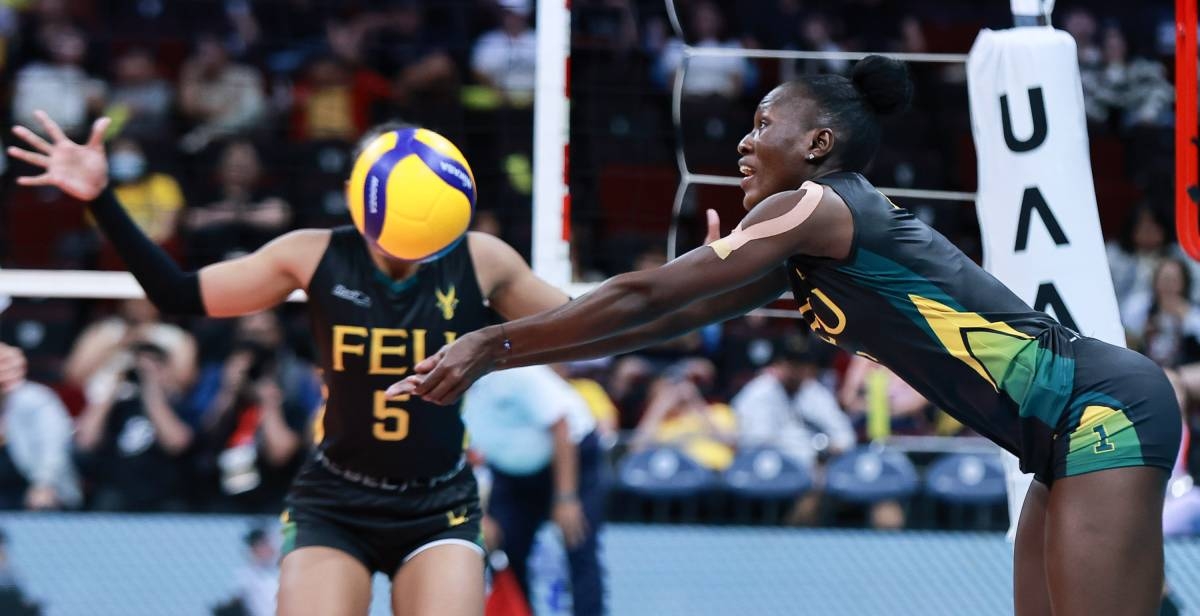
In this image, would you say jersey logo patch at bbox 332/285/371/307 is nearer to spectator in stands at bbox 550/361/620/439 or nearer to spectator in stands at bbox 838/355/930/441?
spectator in stands at bbox 550/361/620/439

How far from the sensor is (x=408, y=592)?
3.37 metres

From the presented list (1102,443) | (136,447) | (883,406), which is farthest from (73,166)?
(883,406)

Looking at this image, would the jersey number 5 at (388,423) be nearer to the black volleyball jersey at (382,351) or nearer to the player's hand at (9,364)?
the black volleyball jersey at (382,351)

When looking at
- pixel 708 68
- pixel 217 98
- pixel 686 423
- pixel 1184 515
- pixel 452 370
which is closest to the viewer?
pixel 452 370

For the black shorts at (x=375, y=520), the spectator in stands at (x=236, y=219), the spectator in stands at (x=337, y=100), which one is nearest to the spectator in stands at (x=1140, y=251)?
the spectator in stands at (x=337, y=100)

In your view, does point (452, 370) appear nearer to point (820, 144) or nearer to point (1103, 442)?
point (820, 144)

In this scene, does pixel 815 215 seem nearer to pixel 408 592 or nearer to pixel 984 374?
pixel 984 374

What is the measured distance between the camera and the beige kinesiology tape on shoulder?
8.86ft

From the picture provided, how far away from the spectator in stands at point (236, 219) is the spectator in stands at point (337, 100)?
68cm

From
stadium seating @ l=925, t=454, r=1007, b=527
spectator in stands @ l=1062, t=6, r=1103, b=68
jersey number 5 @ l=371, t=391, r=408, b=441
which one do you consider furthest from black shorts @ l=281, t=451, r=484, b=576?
spectator in stands @ l=1062, t=6, r=1103, b=68

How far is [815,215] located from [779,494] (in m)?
4.29

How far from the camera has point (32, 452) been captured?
→ 22.6 ft

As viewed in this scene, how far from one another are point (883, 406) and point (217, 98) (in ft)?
15.1

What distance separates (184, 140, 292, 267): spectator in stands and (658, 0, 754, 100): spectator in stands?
2468 millimetres
